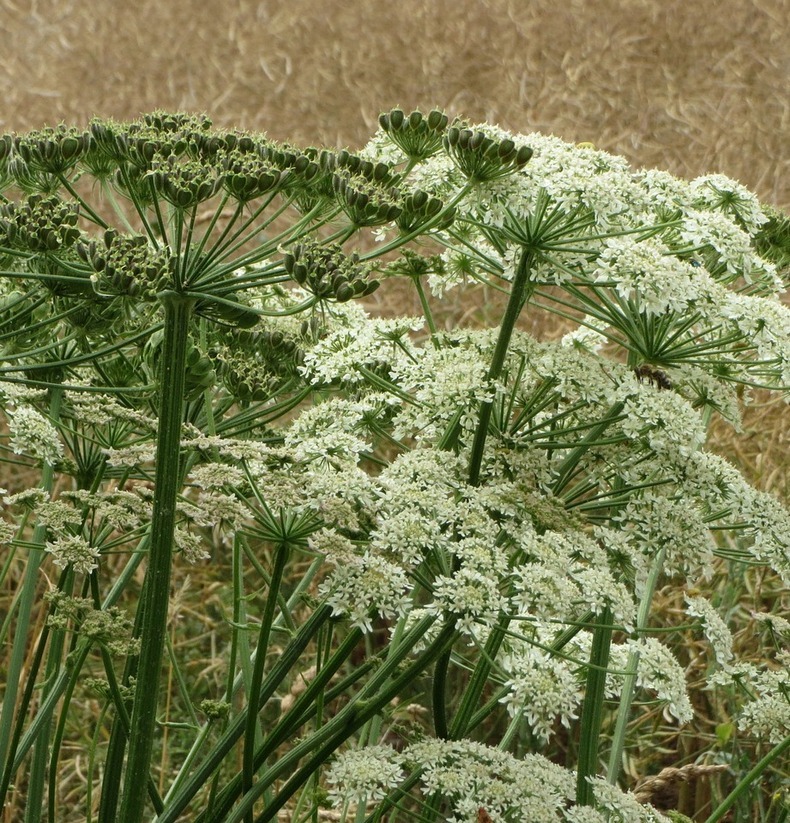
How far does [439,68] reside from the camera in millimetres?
9469

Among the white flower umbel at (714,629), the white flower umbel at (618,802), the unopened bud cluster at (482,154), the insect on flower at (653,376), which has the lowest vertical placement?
the white flower umbel at (618,802)

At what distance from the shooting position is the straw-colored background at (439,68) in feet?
27.9

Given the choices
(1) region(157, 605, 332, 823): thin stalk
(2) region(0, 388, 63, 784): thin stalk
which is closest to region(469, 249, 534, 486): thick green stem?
(1) region(157, 605, 332, 823): thin stalk

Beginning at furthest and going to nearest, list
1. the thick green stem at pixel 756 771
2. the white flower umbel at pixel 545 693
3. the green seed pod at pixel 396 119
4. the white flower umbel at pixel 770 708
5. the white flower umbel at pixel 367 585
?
the white flower umbel at pixel 770 708 → the thick green stem at pixel 756 771 → the green seed pod at pixel 396 119 → the white flower umbel at pixel 545 693 → the white flower umbel at pixel 367 585

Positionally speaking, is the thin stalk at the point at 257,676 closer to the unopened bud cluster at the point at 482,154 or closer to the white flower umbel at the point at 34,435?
the white flower umbel at the point at 34,435

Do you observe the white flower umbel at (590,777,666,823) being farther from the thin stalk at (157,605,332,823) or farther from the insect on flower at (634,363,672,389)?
the insect on flower at (634,363,672,389)

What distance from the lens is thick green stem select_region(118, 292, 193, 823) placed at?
2.21 metres

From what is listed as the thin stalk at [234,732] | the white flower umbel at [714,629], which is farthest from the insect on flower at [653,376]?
the thin stalk at [234,732]

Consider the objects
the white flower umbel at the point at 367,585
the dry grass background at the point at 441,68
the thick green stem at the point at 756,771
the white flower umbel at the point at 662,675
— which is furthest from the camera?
the dry grass background at the point at 441,68

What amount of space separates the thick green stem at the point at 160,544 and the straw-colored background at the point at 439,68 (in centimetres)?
607

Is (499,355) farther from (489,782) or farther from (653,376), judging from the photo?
(489,782)

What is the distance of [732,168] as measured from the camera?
7.62 metres

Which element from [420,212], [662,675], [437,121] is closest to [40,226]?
[420,212]

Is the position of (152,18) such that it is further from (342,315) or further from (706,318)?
(706,318)
